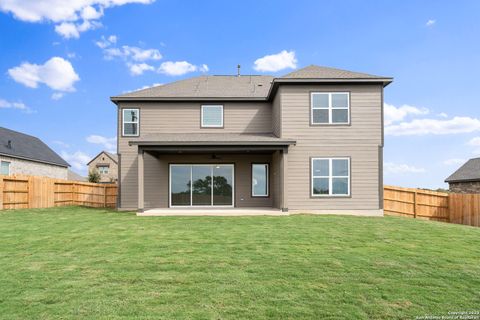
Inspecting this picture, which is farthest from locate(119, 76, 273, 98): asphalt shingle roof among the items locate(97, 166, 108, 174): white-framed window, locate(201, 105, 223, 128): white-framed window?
locate(97, 166, 108, 174): white-framed window

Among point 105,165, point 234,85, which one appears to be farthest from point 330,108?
point 105,165

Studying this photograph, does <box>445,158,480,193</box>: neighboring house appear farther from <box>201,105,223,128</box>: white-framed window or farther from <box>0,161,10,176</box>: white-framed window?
<box>0,161,10,176</box>: white-framed window

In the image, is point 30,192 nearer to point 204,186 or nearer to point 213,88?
point 204,186

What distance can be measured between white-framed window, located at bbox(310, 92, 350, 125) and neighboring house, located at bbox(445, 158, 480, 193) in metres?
16.1

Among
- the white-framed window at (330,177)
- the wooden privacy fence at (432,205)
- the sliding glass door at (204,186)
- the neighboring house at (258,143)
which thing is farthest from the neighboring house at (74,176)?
the wooden privacy fence at (432,205)

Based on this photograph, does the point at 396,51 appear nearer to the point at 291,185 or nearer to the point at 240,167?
the point at 291,185

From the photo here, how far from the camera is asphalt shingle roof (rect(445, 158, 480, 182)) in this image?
929 inches

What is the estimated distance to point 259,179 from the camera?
49.9 feet

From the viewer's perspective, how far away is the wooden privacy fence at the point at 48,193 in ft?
49.4

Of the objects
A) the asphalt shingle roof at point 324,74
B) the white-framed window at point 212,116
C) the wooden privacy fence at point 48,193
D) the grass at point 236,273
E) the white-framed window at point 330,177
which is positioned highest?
the asphalt shingle roof at point 324,74

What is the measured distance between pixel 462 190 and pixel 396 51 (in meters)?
16.4

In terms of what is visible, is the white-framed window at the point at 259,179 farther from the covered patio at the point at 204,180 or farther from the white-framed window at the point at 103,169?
the white-framed window at the point at 103,169

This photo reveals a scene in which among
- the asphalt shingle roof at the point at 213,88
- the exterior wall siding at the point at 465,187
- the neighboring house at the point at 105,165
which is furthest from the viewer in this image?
the neighboring house at the point at 105,165

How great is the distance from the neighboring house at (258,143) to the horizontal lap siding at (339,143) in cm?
4
